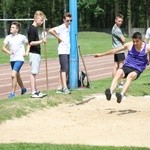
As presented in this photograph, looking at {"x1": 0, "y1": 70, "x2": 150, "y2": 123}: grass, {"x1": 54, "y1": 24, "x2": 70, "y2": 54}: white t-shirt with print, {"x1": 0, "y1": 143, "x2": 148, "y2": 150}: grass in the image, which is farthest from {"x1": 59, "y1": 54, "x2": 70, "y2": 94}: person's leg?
{"x1": 0, "y1": 143, "x2": 148, "y2": 150}: grass

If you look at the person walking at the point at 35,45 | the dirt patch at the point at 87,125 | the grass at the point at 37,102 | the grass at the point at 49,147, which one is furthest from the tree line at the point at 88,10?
the grass at the point at 49,147

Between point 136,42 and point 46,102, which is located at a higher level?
point 136,42

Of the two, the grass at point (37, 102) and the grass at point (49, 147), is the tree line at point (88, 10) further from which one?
the grass at point (49, 147)

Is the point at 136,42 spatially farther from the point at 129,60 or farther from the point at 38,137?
the point at 38,137

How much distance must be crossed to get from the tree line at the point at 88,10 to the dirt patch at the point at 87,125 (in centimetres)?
6051

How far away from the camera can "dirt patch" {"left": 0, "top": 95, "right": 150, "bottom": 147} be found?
27.7 ft

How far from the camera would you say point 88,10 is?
8725cm

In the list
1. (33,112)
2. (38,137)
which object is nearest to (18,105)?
(33,112)

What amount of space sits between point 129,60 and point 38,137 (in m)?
3.02

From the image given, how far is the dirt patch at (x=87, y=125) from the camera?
845 cm

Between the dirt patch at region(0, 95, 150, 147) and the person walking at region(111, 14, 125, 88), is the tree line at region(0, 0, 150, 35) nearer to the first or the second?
the person walking at region(111, 14, 125, 88)

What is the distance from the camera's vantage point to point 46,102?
1152 cm

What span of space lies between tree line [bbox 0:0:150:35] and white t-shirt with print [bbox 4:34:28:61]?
5867 centimetres

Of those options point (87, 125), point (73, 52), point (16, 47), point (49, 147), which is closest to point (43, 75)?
point (73, 52)
